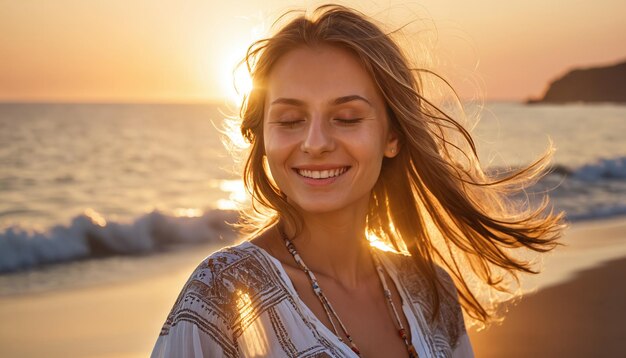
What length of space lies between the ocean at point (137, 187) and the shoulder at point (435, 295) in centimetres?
63

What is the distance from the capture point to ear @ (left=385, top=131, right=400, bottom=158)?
125 inches

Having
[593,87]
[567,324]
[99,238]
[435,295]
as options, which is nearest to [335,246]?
[435,295]

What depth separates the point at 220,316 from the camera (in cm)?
244

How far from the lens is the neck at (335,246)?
3.00 metres

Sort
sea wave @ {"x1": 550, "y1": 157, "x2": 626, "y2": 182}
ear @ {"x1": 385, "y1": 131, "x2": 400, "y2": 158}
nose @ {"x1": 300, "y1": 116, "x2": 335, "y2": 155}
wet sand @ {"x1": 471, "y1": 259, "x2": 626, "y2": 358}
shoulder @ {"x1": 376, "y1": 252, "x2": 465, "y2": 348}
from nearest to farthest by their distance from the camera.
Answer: nose @ {"x1": 300, "y1": 116, "x2": 335, "y2": 155}, ear @ {"x1": 385, "y1": 131, "x2": 400, "y2": 158}, shoulder @ {"x1": 376, "y1": 252, "x2": 465, "y2": 348}, wet sand @ {"x1": 471, "y1": 259, "x2": 626, "y2": 358}, sea wave @ {"x1": 550, "y1": 157, "x2": 626, "y2": 182}

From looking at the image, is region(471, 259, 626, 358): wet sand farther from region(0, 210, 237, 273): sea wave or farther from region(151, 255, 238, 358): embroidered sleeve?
region(0, 210, 237, 273): sea wave

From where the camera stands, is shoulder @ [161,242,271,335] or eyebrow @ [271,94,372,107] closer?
shoulder @ [161,242,271,335]

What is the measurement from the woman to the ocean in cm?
35

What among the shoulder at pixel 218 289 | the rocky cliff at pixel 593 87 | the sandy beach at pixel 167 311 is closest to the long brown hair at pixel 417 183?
the shoulder at pixel 218 289

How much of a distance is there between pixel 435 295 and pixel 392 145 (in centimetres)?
67

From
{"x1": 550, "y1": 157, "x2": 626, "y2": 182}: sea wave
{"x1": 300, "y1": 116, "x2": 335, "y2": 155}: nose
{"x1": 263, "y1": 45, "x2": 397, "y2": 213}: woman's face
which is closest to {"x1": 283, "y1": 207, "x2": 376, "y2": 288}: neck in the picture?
{"x1": 263, "y1": 45, "x2": 397, "y2": 213}: woman's face

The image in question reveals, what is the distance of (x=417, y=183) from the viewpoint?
11.3 ft

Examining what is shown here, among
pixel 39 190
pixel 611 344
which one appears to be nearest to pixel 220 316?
pixel 611 344

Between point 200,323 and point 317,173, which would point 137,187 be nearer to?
point 317,173
